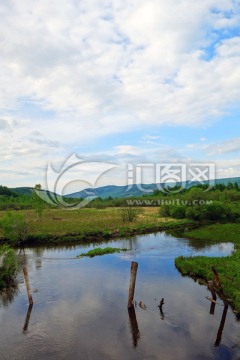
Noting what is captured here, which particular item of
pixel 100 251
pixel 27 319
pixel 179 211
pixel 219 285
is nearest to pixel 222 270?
pixel 219 285

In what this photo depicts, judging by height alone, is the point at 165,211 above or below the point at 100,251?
above

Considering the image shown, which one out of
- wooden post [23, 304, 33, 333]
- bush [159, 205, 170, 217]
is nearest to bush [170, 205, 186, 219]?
bush [159, 205, 170, 217]

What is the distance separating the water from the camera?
16172mm

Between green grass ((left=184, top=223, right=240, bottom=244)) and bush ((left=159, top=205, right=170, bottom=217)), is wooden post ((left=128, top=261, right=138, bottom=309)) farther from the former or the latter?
bush ((left=159, top=205, right=170, bottom=217))

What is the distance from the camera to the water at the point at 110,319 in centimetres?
1617

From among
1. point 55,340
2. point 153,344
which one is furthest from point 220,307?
point 55,340

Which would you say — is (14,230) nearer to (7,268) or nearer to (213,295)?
(7,268)

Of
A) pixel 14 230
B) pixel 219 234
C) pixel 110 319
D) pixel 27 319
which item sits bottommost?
pixel 27 319

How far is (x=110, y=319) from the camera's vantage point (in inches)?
780

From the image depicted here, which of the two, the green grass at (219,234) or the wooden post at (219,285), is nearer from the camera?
the wooden post at (219,285)

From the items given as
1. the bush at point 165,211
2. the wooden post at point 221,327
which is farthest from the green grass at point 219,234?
the wooden post at point 221,327

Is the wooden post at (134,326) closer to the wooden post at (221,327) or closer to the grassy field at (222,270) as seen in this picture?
the wooden post at (221,327)

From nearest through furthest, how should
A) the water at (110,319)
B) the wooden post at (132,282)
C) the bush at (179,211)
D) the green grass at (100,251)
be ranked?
the water at (110,319), the wooden post at (132,282), the green grass at (100,251), the bush at (179,211)

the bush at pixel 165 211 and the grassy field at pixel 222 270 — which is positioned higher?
the bush at pixel 165 211
